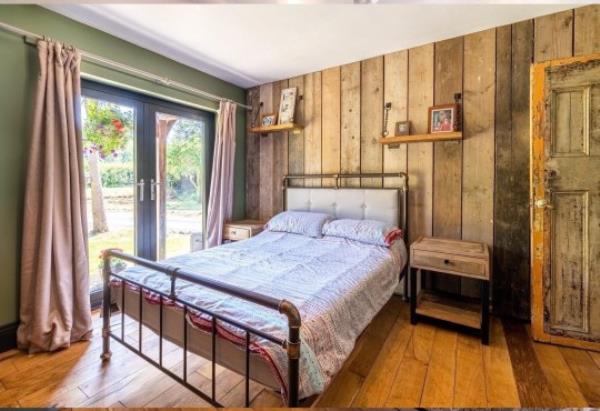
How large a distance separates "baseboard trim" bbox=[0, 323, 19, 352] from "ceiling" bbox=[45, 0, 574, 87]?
224cm

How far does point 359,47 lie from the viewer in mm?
2834

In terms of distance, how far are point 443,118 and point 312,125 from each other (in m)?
1.38

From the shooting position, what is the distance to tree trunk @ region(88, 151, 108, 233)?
2668 mm

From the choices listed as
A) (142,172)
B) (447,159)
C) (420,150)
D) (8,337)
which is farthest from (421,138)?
(8,337)

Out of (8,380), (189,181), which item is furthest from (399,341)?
(189,181)

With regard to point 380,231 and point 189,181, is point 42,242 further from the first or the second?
point 380,231

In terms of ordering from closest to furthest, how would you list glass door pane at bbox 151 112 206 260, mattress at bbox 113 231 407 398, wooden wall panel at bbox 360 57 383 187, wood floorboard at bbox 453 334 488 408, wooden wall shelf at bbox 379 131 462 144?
mattress at bbox 113 231 407 398 → wood floorboard at bbox 453 334 488 408 → wooden wall shelf at bbox 379 131 462 144 → wooden wall panel at bbox 360 57 383 187 → glass door pane at bbox 151 112 206 260

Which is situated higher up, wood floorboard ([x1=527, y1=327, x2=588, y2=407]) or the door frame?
the door frame

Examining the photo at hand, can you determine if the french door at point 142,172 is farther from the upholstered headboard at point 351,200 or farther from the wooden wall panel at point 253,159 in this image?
the upholstered headboard at point 351,200

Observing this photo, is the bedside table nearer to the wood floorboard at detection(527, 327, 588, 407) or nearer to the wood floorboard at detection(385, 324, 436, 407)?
the wood floorboard at detection(385, 324, 436, 407)

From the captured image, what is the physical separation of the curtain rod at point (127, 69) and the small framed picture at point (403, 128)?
6.51 feet

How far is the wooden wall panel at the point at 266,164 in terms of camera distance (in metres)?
3.78

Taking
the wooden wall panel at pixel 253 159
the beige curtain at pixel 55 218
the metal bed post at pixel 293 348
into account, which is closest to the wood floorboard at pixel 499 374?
the metal bed post at pixel 293 348

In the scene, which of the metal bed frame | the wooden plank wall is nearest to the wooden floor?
the metal bed frame
